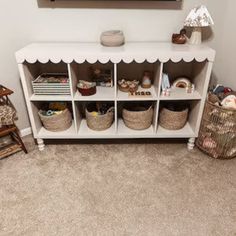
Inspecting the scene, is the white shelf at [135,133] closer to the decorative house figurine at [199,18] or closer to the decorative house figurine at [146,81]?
the decorative house figurine at [146,81]

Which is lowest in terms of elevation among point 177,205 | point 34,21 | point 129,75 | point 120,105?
point 177,205

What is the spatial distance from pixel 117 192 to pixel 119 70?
101 centimetres

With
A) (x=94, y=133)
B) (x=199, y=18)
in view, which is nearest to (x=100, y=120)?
(x=94, y=133)

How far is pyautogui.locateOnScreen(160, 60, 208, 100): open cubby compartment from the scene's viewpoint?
1.66 m

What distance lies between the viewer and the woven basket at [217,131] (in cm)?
160

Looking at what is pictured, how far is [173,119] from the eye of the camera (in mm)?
1799

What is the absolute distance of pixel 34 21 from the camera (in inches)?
68.0

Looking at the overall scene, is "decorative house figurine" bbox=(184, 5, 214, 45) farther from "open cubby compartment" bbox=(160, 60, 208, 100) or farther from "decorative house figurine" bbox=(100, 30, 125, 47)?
"decorative house figurine" bbox=(100, 30, 125, 47)

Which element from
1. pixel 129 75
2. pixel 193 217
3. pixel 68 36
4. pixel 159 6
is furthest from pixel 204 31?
pixel 193 217

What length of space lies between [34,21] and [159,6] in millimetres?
967

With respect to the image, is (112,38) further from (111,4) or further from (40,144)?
(40,144)

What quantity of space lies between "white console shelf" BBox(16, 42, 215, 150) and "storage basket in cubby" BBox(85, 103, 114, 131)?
4 cm

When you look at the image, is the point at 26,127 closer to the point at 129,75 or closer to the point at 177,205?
the point at 129,75

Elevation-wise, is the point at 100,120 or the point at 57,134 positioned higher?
the point at 100,120
